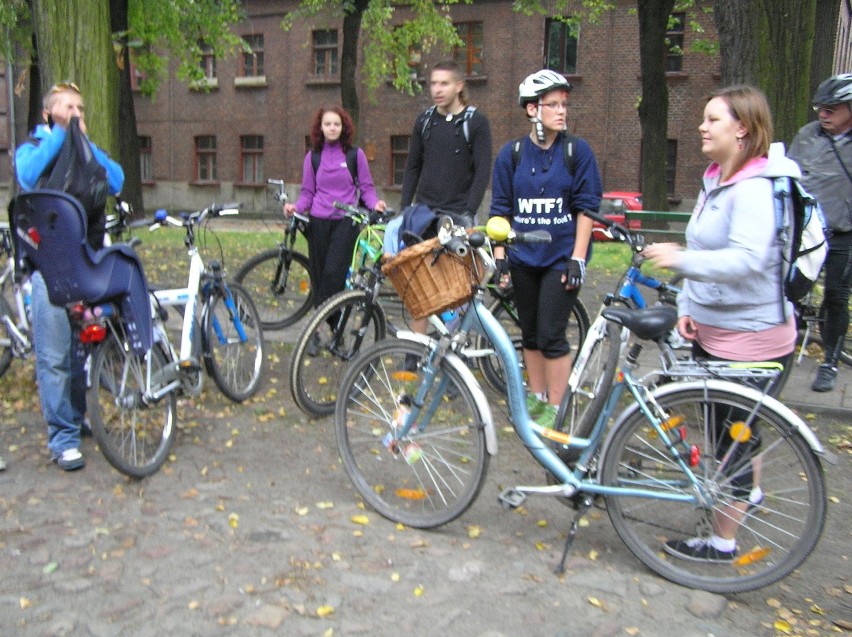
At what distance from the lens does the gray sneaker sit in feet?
20.9

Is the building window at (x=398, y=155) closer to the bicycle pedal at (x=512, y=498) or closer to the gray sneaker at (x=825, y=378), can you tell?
the gray sneaker at (x=825, y=378)

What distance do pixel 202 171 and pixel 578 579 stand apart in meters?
35.1

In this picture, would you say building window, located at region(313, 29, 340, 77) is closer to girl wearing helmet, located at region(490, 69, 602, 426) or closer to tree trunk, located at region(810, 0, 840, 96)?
tree trunk, located at region(810, 0, 840, 96)

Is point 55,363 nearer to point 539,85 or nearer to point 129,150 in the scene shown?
point 539,85

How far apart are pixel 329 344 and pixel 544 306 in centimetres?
144

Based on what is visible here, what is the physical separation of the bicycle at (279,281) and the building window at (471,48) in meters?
24.5

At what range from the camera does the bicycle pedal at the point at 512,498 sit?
13.2ft

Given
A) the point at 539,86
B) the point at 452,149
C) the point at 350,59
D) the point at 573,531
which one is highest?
the point at 350,59

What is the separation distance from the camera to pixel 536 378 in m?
5.29

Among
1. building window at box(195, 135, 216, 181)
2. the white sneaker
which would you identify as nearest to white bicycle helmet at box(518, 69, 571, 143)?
the white sneaker

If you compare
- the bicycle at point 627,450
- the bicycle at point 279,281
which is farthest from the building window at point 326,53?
the bicycle at point 627,450

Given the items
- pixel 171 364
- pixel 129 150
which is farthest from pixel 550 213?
pixel 129 150

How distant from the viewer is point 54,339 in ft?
16.2

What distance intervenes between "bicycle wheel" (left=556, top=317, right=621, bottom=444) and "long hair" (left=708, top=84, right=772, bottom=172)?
0.88 meters
